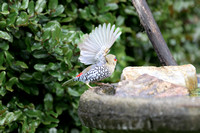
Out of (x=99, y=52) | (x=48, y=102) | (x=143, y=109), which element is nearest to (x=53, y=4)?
(x=99, y=52)

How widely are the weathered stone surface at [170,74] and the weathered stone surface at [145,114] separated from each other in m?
0.51

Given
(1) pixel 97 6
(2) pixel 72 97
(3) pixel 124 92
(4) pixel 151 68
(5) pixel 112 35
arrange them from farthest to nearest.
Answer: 1. (1) pixel 97 6
2. (2) pixel 72 97
3. (5) pixel 112 35
4. (4) pixel 151 68
5. (3) pixel 124 92

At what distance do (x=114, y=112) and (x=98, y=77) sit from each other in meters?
0.83

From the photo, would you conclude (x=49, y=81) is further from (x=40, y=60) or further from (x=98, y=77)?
(x=98, y=77)

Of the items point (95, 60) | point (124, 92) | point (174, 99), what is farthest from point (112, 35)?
point (174, 99)

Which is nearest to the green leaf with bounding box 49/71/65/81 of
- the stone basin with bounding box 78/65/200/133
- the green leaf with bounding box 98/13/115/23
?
the green leaf with bounding box 98/13/115/23

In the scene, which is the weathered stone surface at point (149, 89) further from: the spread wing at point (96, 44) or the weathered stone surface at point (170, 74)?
the spread wing at point (96, 44)

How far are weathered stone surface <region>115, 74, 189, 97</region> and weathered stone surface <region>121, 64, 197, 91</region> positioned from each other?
0.22m

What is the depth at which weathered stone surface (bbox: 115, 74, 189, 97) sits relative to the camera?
168 cm

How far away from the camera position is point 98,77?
7.36 ft

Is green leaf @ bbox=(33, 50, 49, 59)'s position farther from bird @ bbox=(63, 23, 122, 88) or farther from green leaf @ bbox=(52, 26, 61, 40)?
bird @ bbox=(63, 23, 122, 88)

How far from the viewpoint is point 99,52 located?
2318 millimetres

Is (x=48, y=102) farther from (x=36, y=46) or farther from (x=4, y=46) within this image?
(x=4, y=46)

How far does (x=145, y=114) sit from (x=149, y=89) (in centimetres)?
39
